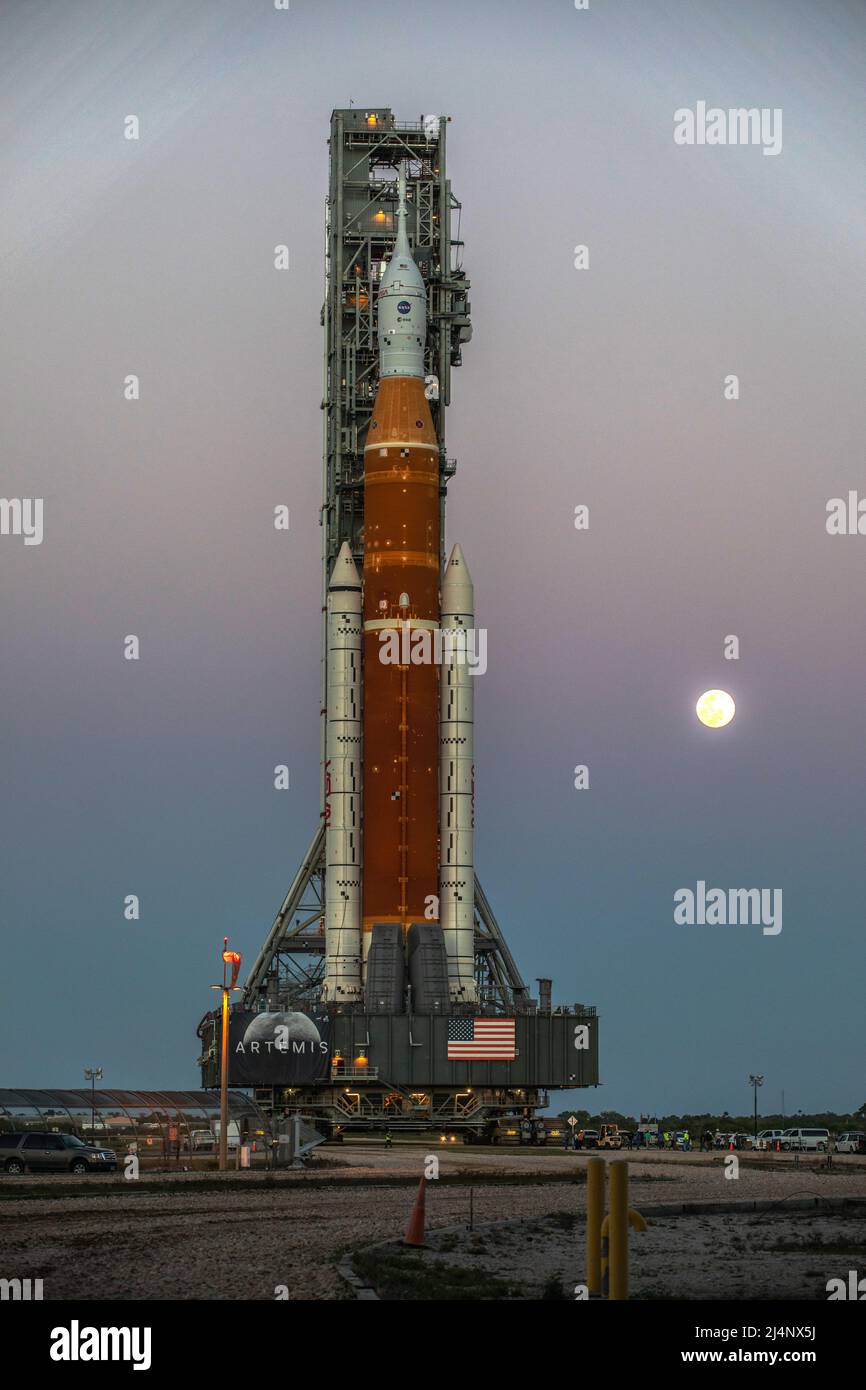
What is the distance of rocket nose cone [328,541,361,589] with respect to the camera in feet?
284

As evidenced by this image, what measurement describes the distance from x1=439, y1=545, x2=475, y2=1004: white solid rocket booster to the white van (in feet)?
58.8

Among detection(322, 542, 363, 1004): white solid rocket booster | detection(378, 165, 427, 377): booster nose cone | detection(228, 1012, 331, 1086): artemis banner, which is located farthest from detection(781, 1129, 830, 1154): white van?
detection(378, 165, 427, 377): booster nose cone

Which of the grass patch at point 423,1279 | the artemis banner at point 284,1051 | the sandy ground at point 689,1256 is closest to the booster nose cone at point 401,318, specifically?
the artemis banner at point 284,1051

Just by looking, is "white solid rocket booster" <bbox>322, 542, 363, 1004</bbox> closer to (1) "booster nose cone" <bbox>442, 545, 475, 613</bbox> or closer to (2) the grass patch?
(1) "booster nose cone" <bbox>442, 545, 475, 613</bbox>

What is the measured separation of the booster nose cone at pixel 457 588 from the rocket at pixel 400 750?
0.04 metres

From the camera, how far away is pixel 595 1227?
2108 cm

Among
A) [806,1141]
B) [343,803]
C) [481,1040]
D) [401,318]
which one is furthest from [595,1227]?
[806,1141]

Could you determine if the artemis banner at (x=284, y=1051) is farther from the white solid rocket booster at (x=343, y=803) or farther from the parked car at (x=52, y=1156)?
the parked car at (x=52, y=1156)

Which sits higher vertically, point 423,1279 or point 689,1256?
point 423,1279

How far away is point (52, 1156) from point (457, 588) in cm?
3576

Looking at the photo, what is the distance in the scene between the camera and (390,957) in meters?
82.1

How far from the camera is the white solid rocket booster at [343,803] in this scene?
8362 centimetres

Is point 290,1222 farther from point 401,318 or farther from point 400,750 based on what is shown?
point 401,318
